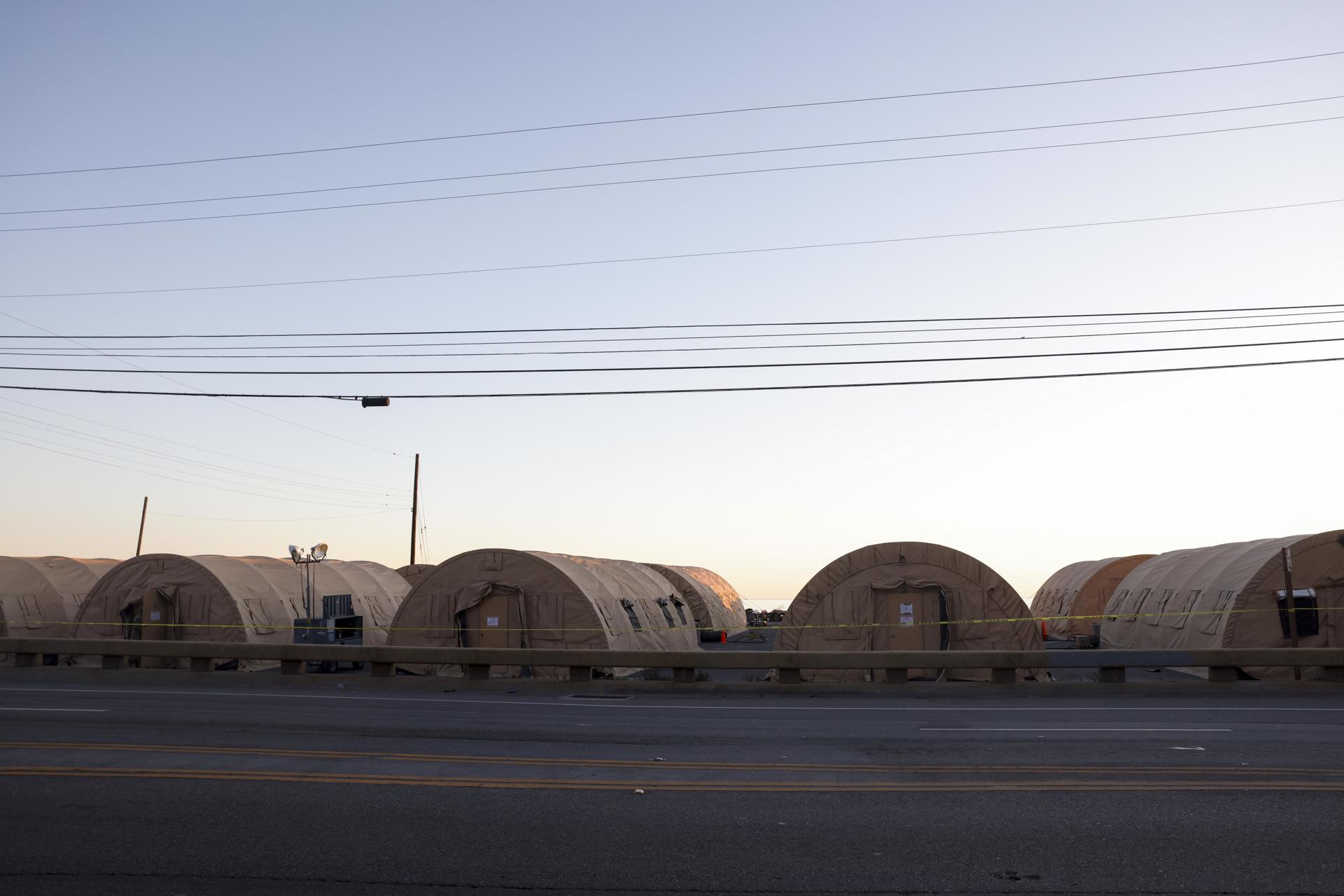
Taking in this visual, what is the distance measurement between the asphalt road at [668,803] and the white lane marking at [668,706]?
695mm

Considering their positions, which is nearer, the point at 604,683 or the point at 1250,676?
the point at 604,683

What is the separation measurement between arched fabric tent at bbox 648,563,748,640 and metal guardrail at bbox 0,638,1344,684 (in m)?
21.5

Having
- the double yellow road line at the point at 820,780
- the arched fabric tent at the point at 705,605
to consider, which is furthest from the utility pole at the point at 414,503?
the double yellow road line at the point at 820,780

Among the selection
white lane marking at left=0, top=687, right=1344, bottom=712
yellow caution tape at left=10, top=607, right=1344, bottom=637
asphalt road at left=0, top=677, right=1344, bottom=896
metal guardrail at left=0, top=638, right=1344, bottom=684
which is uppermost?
yellow caution tape at left=10, top=607, right=1344, bottom=637

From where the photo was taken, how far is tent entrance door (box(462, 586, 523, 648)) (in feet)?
78.2

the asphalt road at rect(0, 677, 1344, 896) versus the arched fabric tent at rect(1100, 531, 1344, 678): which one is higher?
the arched fabric tent at rect(1100, 531, 1344, 678)

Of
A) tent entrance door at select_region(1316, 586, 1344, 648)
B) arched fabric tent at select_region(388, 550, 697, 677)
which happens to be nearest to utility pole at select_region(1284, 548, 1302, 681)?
tent entrance door at select_region(1316, 586, 1344, 648)

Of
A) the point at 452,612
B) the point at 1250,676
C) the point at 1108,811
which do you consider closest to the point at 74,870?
the point at 1108,811

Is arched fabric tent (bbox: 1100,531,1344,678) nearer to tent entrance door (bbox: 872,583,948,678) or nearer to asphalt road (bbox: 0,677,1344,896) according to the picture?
tent entrance door (bbox: 872,583,948,678)

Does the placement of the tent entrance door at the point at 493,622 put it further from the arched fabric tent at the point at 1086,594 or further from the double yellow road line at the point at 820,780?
the arched fabric tent at the point at 1086,594

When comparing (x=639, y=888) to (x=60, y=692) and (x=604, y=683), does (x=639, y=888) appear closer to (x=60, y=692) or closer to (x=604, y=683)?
(x=604, y=683)

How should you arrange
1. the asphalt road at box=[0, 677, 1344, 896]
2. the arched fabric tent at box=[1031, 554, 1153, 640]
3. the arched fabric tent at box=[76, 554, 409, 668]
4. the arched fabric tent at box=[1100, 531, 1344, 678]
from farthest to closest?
the arched fabric tent at box=[1031, 554, 1153, 640] < the arched fabric tent at box=[76, 554, 409, 668] < the arched fabric tent at box=[1100, 531, 1344, 678] < the asphalt road at box=[0, 677, 1344, 896]

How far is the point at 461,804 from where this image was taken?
8.80m

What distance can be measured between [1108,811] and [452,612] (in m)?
18.2
